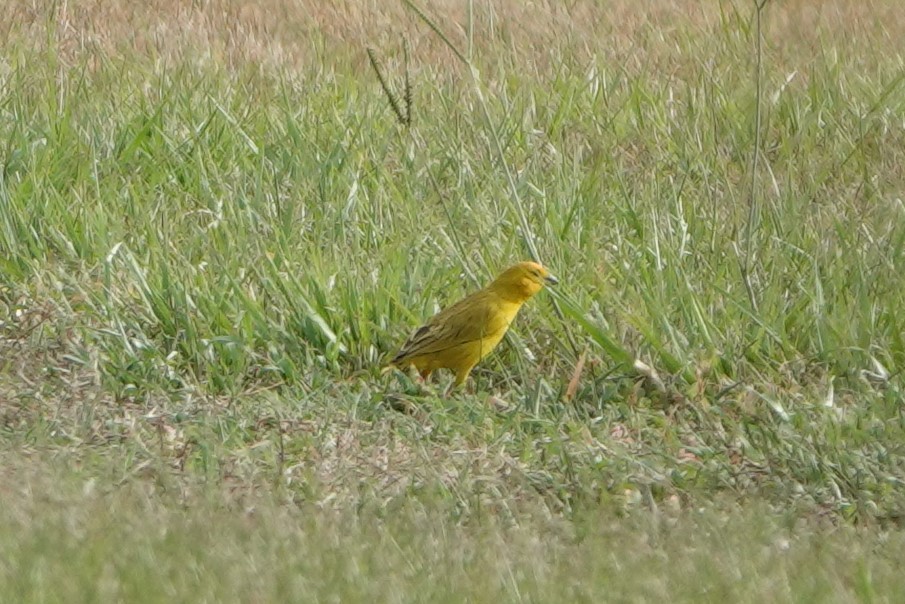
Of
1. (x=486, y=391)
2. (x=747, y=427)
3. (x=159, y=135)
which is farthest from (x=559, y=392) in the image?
(x=159, y=135)

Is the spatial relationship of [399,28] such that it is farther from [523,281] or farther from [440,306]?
[523,281]

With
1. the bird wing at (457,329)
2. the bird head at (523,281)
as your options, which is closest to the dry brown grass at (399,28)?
the bird head at (523,281)

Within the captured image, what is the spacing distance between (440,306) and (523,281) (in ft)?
1.70

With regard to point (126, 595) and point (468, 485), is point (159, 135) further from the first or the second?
point (126, 595)

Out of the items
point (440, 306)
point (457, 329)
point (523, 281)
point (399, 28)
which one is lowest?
point (399, 28)

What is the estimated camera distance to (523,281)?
5.50 m

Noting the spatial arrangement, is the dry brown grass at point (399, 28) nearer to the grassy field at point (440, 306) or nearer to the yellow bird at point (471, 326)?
the grassy field at point (440, 306)

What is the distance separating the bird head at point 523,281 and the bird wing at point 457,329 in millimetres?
68

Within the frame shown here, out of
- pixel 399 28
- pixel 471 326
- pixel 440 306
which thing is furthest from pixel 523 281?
pixel 399 28

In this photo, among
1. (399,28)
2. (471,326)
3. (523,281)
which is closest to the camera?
(471,326)

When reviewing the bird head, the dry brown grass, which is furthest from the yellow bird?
the dry brown grass

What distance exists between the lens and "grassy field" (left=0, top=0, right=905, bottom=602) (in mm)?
3898

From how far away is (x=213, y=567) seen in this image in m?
3.61

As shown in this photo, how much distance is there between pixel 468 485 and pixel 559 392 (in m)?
0.90
